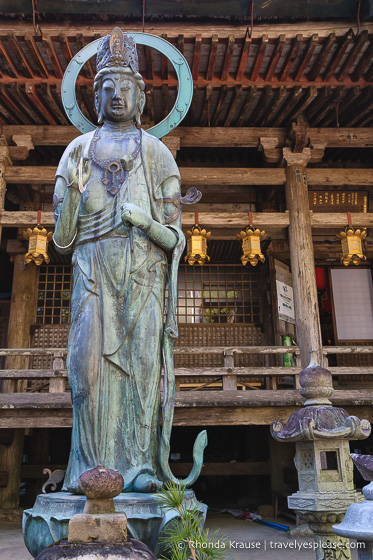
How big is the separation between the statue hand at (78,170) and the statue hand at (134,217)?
1.06 feet

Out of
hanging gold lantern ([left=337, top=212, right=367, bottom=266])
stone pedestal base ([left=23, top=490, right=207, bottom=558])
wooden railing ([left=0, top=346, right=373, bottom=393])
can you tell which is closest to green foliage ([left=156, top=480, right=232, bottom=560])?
stone pedestal base ([left=23, top=490, right=207, bottom=558])

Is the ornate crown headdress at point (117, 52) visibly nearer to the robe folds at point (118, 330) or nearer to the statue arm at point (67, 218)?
the robe folds at point (118, 330)

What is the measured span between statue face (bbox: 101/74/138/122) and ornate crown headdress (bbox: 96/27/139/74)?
0.29ft

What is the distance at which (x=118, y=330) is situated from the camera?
9.17ft

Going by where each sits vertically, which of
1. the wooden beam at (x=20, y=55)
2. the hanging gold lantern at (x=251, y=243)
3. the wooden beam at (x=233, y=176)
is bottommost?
the hanging gold lantern at (x=251, y=243)

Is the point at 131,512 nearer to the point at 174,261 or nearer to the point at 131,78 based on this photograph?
the point at 174,261

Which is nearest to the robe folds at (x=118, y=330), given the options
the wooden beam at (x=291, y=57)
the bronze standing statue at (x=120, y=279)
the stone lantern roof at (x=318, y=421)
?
the bronze standing statue at (x=120, y=279)

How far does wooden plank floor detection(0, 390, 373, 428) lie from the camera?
6.93 m

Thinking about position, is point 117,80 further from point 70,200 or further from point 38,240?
point 38,240

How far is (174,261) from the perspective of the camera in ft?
9.89

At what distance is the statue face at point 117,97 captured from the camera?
123 inches

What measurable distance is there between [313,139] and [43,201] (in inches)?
211

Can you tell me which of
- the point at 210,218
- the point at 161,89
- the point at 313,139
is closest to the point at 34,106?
the point at 161,89

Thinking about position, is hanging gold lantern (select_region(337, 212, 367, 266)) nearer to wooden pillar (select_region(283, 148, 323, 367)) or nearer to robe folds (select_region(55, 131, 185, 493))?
wooden pillar (select_region(283, 148, 323, 367))
